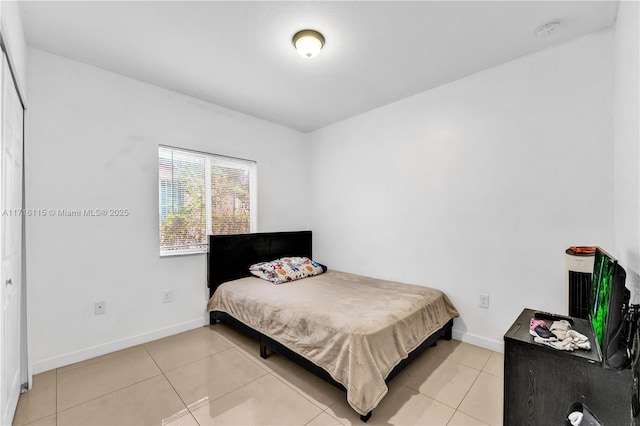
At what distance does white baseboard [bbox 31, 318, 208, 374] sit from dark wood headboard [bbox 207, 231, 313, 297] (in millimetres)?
413

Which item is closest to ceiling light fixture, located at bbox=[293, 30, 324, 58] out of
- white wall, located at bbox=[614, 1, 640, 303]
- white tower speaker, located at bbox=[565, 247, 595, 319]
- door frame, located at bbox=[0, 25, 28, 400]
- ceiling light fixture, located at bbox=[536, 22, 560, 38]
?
ceiling light fixture, located at bbox=[536, 22, 560, 38]

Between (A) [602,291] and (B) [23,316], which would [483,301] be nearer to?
(A) [602,291]

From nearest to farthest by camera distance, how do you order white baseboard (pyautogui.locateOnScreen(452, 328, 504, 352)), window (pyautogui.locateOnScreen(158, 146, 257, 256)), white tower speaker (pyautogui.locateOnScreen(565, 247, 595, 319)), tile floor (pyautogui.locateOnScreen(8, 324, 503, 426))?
tile floor (pyautogui.locateOnScreen(8, 324, 503, 426))
white tower speaker (pyautogui.locateOnScreen(565, 247, 595, 319))
white baseboard (pyautogui.locateOnScreen(452, 328, 504, 352))
window (pyautogui.locateOnScreen(158, 146, 257, 256))

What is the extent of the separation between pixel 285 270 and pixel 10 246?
218cm

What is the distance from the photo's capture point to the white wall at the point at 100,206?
222 centimetres

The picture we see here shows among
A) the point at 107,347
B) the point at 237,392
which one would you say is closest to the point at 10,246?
the point at 107,347

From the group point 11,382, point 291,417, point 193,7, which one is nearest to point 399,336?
point 291,417

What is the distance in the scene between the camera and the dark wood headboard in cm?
314

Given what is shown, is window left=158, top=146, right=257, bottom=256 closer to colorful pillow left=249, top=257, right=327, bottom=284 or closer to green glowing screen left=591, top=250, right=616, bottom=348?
colorful pillow left=249, top=257, right=327, bottom=284

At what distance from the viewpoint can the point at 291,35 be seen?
204 centimetres

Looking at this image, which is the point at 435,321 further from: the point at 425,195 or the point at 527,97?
the point at 527,97

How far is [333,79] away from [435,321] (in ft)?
7.89

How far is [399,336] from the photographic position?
6.49 feet

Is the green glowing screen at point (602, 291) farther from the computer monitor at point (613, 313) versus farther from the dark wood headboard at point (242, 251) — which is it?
the dark wood headboard at point (242, 251)
